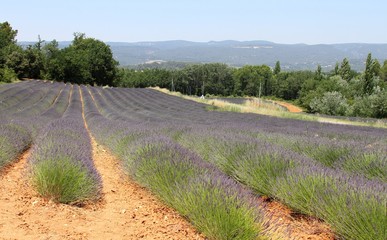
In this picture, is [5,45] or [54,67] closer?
[54,67]

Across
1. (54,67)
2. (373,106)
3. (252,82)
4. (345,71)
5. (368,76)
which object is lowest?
(252,82)

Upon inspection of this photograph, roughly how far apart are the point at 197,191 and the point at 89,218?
3.70 ft

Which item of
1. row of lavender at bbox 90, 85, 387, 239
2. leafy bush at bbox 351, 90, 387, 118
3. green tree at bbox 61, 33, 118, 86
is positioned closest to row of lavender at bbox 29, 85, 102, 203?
row of lavender at bbox 90, 85, 387, 239

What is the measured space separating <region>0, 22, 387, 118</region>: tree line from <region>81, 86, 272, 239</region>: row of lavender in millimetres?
44420

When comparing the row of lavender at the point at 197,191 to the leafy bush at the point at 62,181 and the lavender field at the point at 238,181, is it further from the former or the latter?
the leafy bush at the point at 62,181

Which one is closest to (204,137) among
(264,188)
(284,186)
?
(264,188)

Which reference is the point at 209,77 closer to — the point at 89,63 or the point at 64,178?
the point at 89,63

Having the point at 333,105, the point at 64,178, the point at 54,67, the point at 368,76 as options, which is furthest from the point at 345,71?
the point at 64,178

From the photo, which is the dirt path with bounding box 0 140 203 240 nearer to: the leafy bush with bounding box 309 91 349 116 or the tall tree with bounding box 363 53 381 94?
the leafy bush with bounding box 309 91 349 116

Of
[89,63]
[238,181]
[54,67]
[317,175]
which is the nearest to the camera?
[317,175]

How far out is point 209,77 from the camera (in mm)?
114625

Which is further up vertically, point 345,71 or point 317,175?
point 317,175

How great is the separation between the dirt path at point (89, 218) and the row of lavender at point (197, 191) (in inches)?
6.6

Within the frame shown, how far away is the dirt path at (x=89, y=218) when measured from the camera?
3280mm
